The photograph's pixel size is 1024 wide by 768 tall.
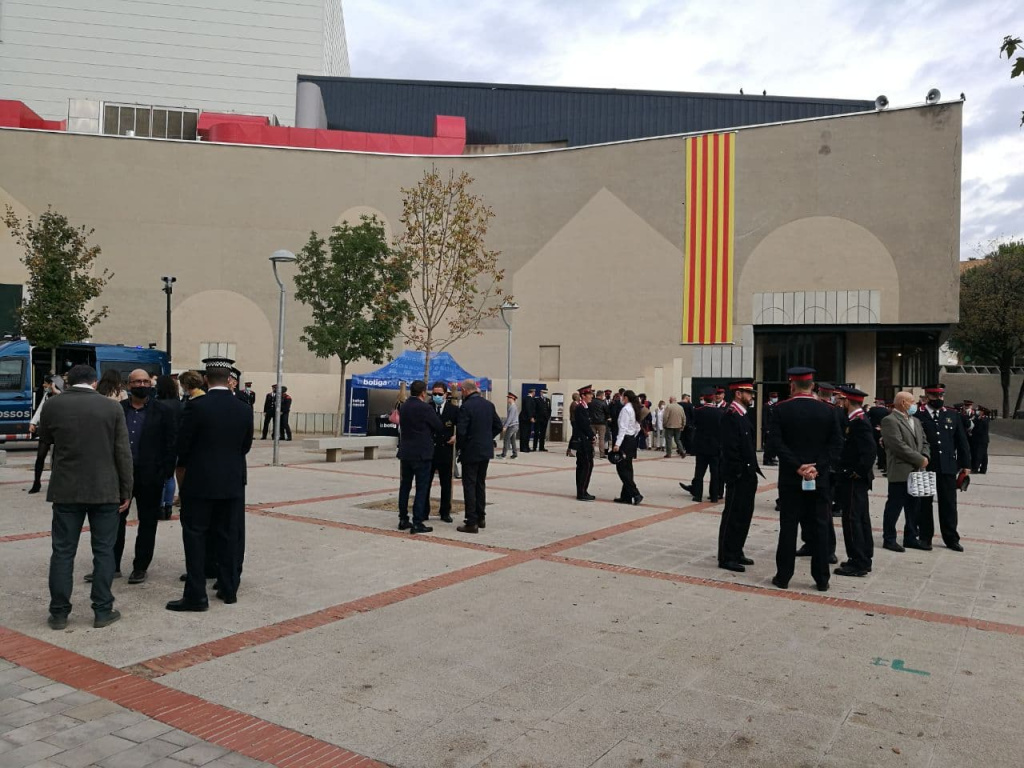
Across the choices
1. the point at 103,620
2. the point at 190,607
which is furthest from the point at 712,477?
the point at 103,620

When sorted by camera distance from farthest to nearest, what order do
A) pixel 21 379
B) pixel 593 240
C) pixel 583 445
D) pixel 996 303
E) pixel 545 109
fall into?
pixel 996 303 → pixel 545 109 → pixel 593 240 → pixel 21 379 → pixel 583 445

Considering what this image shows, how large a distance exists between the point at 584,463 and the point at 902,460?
502 centimetres

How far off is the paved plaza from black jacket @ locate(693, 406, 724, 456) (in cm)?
418

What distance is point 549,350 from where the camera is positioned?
32.6 meters

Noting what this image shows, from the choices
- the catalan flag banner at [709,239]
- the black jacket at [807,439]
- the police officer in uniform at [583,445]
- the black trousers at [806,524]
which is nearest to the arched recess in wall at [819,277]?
the catalan flag banner at [709,239]

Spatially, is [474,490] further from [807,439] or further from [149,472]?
[807,439]

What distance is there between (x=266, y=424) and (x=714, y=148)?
19.4 m

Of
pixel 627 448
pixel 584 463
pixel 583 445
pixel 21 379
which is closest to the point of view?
pixel 627 448

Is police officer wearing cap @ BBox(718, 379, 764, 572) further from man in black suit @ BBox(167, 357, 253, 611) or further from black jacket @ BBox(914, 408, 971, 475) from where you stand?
man in black suit @ BBox(167, 357, 253, 611)

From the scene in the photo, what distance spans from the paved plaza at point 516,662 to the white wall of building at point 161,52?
43356mm

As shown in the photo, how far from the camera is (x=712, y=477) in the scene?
13281 millimetres

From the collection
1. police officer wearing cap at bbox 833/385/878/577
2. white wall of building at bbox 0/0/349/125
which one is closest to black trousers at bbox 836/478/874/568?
police officer wearing cap at bbox 833/385/878/577

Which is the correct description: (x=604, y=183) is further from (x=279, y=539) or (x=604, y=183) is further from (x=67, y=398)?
(x=67, y=398)

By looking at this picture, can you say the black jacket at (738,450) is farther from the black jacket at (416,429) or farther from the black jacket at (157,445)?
the black jacket at (157,445)
